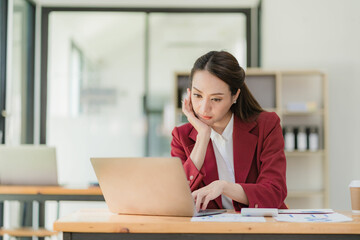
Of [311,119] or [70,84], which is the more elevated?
[70,84]

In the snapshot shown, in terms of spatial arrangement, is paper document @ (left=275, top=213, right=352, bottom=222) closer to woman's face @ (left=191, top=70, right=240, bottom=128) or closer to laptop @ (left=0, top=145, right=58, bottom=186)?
woman's face @ (left=191, top=70, right=240, bottom=128)

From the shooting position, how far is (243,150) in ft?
6.70

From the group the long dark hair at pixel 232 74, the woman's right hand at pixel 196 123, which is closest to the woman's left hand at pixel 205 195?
the woman's right hand at pixel 196 123

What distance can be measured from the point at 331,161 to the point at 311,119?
453mm

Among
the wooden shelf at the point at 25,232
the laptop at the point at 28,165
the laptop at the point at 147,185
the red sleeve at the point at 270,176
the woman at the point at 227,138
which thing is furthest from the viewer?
the wooden shelf at the point at 25,232

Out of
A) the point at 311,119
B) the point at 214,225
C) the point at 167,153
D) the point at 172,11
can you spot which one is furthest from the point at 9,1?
the point at 214,225

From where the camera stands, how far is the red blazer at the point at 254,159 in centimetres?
190

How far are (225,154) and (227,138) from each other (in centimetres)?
7

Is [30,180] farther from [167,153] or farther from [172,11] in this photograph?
[172,11]

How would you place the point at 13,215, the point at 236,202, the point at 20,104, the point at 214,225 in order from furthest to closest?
the point at 20,104
the point at 13,215
the point at 236,202
the point at 214,225

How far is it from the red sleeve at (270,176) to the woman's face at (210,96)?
185 millimetres

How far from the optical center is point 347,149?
514 centimetres

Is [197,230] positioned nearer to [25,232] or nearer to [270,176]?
[270,176]

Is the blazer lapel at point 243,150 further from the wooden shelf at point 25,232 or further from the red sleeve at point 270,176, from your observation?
the wooden shelf at point 25,232
